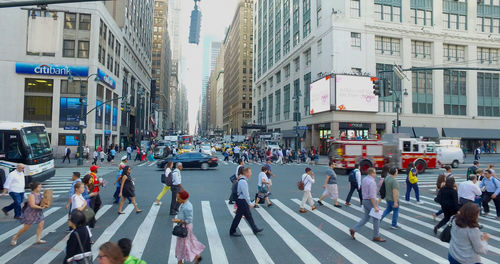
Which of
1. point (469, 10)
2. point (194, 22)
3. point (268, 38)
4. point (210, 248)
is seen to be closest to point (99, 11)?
point (194, 22)

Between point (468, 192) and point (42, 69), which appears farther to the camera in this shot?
point (42, 69)

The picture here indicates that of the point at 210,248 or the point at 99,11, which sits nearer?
the point at 210,248

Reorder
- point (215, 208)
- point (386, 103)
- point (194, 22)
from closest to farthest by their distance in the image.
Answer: point (194, 22), point (215, 208), point (386, 103)

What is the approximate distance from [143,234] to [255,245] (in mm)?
3093

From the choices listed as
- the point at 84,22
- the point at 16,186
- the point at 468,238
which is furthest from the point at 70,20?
the point at 468,238

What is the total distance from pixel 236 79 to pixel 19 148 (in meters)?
109

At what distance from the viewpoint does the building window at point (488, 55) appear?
45156mm

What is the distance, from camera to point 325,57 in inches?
1646

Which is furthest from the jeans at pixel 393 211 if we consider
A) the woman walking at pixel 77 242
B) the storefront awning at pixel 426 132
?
the storefront awning at pixel 426 132

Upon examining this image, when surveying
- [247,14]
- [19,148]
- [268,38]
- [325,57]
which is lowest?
[19,148]

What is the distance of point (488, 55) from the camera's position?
4534 centimetres

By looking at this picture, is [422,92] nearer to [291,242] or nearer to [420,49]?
[420,49]

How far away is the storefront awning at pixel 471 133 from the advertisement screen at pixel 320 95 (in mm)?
18863

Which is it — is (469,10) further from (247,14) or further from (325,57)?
(247,14)
